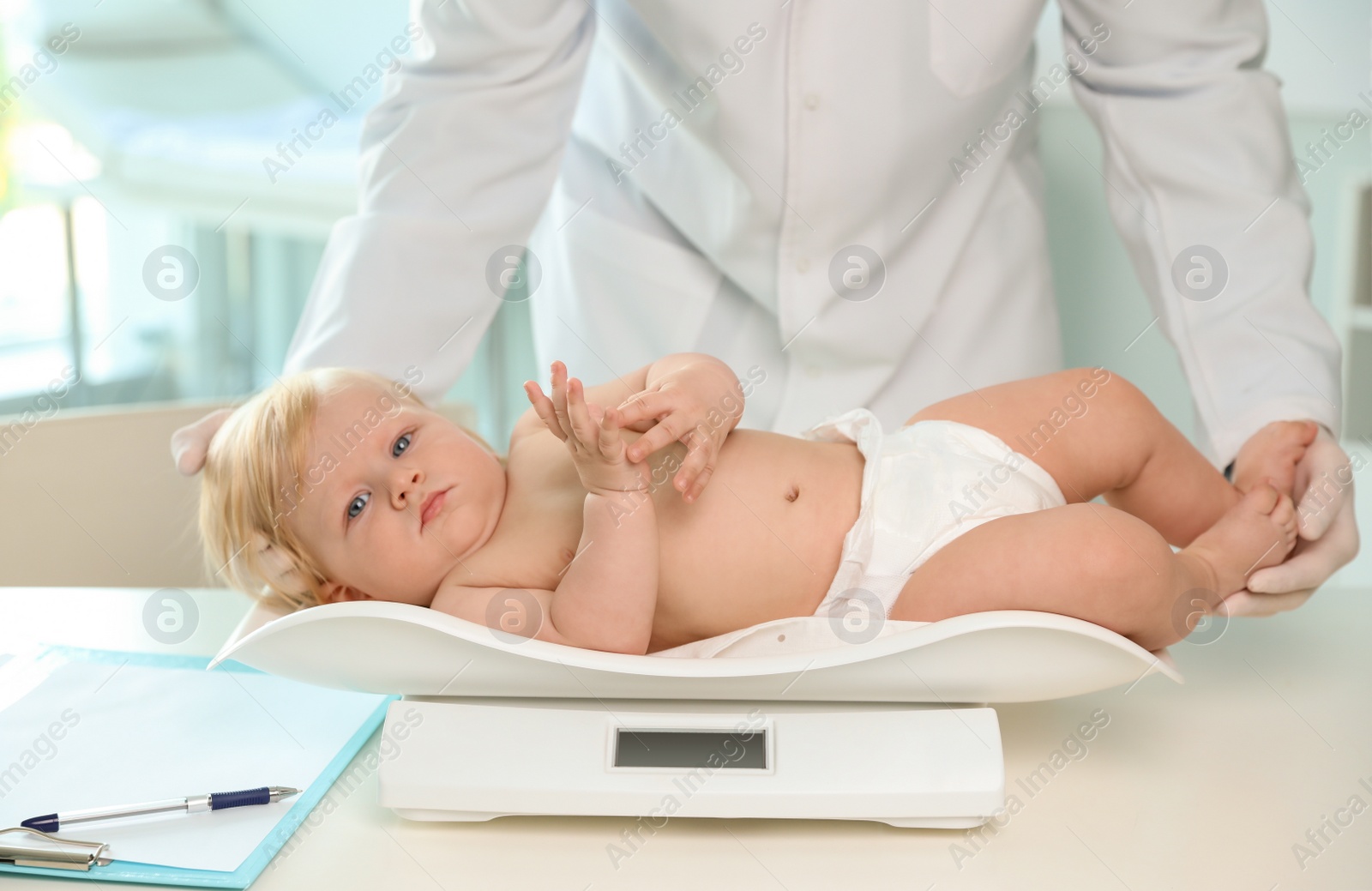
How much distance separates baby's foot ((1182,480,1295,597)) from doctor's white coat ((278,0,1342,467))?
141mm

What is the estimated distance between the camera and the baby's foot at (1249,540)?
3.10 ft

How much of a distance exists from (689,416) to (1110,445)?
44cm

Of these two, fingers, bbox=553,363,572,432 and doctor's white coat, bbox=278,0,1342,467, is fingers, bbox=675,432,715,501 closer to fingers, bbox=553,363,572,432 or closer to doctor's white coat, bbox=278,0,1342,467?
fingers, bbox=553,363,572,432

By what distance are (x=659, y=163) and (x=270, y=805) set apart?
941 millimetres

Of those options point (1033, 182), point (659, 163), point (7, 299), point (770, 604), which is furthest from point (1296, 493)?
point (7, 299)

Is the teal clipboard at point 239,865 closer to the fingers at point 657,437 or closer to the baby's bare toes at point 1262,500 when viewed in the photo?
the fingers at point 657,437

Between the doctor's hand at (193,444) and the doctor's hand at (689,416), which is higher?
the doctor's hand at (689,416)

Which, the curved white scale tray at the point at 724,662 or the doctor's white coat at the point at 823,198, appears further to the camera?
the doctor's white coat at the point at 823,198

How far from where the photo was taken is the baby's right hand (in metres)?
0.79

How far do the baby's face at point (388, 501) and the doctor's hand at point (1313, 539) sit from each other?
0.71 metres

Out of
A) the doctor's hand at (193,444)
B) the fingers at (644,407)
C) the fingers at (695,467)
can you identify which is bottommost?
the doctor's hand at (193,444)

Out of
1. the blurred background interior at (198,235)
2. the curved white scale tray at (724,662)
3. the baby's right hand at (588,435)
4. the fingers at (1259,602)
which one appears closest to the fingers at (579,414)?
the baby's right hand at (588,435)

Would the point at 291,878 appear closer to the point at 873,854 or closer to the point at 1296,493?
the point at 873,854

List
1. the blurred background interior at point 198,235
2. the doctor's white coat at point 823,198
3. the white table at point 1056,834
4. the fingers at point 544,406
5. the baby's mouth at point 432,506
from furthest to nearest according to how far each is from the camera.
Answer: the blurred background interior at point 198,235, the doctor's white coat at point 823,198, the baby's mouth at point 432,506, the fingers at point 544,406, the white table at point 1056,834
